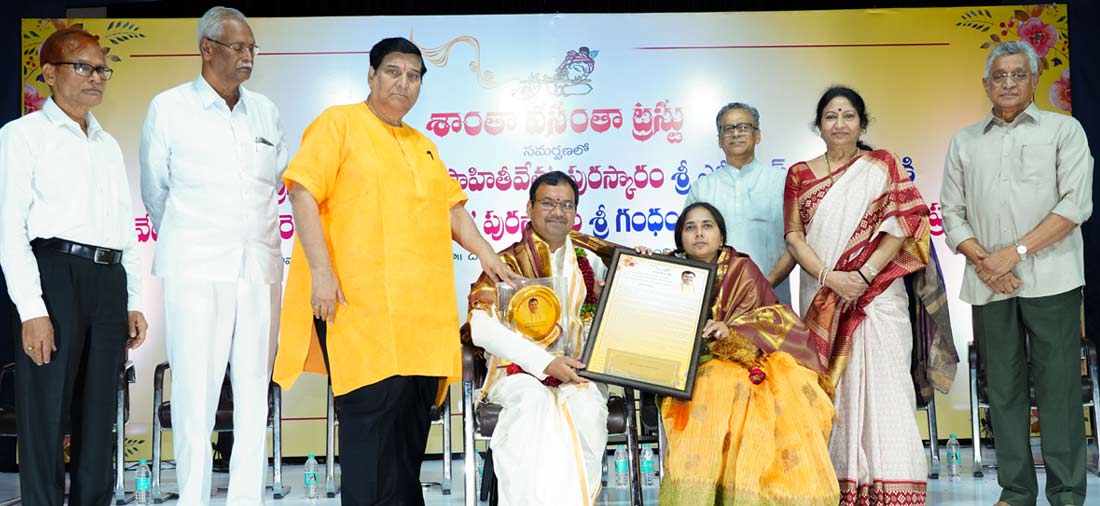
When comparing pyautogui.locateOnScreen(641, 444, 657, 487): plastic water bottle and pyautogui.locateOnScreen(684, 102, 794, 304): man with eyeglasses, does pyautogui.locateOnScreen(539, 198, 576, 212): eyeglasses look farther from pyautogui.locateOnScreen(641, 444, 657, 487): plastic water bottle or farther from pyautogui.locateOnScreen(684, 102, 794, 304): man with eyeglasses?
pyautogui.locateOnScreen(641, 444, 657, 487): plastic water bottle

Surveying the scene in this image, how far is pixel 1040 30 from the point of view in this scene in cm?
648

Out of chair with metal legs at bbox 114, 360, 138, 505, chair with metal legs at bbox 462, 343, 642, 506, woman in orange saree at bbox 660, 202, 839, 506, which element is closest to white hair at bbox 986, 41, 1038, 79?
woman in orange saree at bbox 660, 202, 839, 506

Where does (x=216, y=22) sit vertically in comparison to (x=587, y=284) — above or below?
above

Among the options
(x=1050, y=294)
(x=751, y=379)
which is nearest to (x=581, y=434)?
(x=751, y=379)

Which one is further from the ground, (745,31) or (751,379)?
(745,31)

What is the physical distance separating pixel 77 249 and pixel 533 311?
1.59 metres

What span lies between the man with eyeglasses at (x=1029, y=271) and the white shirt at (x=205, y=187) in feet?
9.16

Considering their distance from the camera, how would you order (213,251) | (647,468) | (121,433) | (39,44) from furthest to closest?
(39,44) → (647,468) → (121,433) → (213,251)

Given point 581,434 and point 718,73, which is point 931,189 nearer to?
point 718,73

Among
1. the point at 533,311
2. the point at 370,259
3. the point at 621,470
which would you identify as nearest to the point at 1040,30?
the point at 621,470

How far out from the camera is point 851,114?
4.27 meters

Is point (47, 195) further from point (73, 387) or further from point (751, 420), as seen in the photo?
point (751, 420)

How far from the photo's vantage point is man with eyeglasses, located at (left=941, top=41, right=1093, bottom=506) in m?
4.19

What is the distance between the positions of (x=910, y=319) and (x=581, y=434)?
1.62 m
